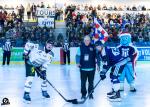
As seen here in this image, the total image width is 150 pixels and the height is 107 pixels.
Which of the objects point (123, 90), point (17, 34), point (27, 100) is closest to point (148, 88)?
point (123, 90)

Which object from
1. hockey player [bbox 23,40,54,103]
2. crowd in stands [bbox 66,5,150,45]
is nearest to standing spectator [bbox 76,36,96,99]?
hockey player [bbox 23,40,54,103]

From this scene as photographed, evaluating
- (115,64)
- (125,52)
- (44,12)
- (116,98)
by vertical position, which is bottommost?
(116,98)

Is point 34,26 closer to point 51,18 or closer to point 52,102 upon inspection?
point 51,18

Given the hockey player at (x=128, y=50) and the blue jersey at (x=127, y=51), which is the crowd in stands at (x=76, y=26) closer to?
the hockey player at (x=128, y=50)

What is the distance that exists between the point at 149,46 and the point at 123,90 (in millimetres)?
14758

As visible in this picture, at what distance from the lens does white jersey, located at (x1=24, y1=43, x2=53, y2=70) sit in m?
10.9

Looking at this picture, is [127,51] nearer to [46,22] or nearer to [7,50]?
[7,50]

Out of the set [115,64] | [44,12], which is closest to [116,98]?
[115,64]

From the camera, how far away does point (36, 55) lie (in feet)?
36.1

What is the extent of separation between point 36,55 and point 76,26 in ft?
68.2

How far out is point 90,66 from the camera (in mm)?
10906

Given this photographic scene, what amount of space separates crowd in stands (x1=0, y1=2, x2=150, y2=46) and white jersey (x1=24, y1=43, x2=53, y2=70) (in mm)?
14769

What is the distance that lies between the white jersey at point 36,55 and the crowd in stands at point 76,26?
48.5ft

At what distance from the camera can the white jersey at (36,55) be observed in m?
10.9
